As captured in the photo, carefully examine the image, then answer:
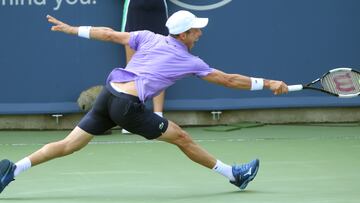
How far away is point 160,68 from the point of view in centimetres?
676

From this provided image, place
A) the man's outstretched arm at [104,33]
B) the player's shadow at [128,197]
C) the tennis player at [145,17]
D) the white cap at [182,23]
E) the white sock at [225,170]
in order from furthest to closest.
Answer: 1. the tennis player at [145,17]
2. the white sock at [225,170]
3. the man's outstretched arm at [104,33]
4. the white cap at [182,23]
5. the player's shadow at [128,197]

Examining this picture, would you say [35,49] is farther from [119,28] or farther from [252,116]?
[252,116]

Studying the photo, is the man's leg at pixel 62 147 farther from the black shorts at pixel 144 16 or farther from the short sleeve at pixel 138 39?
the black shorts at pixel 144 16

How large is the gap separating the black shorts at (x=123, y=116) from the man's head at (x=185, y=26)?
50 centimetres

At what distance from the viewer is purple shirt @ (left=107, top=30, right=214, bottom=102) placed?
6.73 meters

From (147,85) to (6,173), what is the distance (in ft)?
3.50

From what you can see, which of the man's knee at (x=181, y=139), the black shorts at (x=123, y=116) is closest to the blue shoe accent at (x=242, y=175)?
the man's knee at (x=181, y=139)

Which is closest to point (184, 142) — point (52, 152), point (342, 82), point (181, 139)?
point (181, 139)

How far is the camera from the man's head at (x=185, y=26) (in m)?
6.78

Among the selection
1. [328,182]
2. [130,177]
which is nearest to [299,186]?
[328,182]

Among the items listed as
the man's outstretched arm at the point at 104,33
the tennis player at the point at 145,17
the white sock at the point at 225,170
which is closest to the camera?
the man's outstretched arm at the point at 104,33

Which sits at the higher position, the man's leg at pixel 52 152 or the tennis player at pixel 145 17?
the tennis player at pixel 145 17

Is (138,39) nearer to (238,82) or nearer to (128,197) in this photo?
(238,82)

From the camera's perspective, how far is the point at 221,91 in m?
11.0
